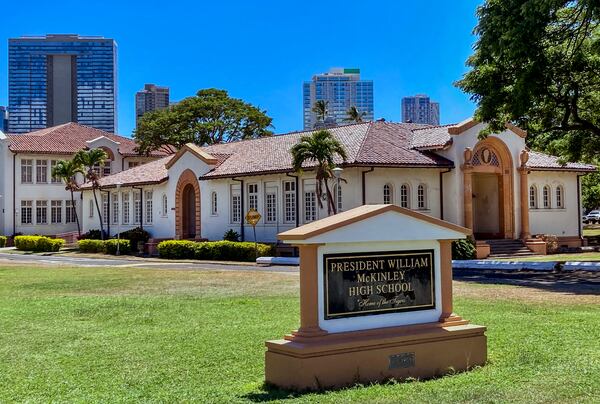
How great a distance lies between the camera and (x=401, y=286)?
346 inches

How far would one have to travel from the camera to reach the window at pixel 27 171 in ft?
192

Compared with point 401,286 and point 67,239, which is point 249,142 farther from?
point 401,286

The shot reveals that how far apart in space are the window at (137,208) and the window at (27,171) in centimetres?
1512

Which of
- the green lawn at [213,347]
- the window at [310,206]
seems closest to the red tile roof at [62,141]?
the window at [310,206]

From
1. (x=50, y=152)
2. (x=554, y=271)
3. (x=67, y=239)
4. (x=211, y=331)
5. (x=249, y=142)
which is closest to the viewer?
(x=211, y=331)

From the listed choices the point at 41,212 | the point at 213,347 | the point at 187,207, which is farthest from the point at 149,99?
the point at 213,347

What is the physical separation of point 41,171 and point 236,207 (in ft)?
83.7

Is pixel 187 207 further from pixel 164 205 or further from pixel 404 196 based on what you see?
pixel 404 196

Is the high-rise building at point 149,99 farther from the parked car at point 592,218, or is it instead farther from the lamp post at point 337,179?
the lamp post at point 337,179

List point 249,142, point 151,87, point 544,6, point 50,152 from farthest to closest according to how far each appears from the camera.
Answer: point 151,87 < point 50,152 < point 249,142 < point 544,6

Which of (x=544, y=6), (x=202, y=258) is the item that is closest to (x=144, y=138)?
(x=202, y=258)

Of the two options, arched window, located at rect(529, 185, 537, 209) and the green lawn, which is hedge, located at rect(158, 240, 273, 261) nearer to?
arched window, located at rect(529, 185, 537, 209)

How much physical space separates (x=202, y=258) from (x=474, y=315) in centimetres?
2575

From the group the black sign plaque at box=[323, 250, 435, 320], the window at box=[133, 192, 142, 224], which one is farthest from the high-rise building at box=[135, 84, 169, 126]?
the black sign plaque at box=[323, 250, 435, 320]
